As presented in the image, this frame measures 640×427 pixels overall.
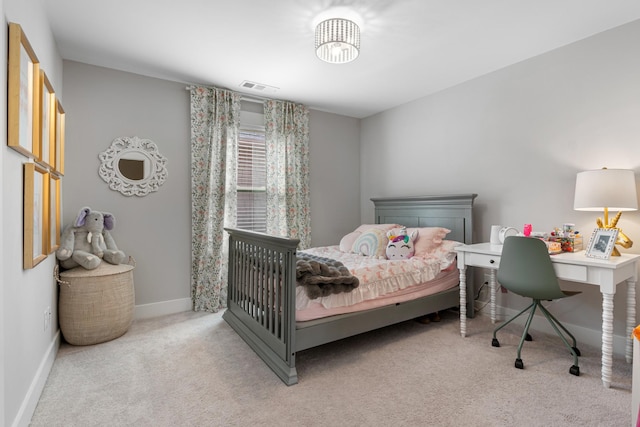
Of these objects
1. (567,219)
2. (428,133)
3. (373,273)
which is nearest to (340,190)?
(428,133)

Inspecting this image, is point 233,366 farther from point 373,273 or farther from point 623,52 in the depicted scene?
point 623,52

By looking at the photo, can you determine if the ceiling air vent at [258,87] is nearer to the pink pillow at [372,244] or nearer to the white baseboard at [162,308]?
the pink pillow at [372,244]

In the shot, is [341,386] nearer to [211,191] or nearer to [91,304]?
[91,304]

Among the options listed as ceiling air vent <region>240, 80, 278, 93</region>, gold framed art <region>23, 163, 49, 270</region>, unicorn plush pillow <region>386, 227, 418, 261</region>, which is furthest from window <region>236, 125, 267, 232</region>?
gold framed art <region>23, 163, 49, 270</region>

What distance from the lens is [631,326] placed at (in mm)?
2191

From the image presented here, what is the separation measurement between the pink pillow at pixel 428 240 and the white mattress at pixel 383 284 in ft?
0.34

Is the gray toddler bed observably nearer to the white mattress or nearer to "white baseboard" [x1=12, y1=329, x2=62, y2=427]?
the white mattress

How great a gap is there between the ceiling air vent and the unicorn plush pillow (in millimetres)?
2090

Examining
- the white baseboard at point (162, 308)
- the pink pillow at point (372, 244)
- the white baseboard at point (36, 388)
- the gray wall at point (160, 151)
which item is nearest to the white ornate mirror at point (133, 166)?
the gray wall at point (160, 151)

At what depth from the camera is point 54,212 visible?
231 centimetres

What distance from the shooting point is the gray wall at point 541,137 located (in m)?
2.41

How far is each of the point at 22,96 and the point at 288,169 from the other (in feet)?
8.78

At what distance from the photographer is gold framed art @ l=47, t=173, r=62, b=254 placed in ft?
7.13

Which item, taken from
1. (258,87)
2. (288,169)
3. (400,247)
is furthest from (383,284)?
(258,87)
